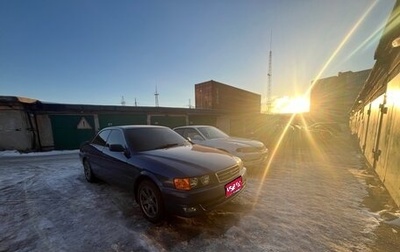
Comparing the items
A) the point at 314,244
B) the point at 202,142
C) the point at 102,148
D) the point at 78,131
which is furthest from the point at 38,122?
the point at 314,244

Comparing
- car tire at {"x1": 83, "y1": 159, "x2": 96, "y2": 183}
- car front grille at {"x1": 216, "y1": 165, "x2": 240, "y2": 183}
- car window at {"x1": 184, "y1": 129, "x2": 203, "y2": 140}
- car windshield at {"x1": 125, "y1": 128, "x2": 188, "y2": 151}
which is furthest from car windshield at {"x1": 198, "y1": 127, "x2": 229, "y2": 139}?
car tire at {"x1": 83, "y1": 159, "x2": 96, "y2": 183}

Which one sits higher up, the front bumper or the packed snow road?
the front bumper

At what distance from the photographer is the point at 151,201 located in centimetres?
307

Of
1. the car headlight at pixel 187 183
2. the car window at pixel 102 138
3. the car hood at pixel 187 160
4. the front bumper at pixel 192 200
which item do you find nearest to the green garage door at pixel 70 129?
the car window at pixel 102 138

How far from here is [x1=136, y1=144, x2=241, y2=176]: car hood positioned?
2.87m

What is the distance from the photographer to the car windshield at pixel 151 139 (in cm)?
373

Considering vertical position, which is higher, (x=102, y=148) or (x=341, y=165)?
(x=102, y=148)

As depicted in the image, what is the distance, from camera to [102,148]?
4.49m

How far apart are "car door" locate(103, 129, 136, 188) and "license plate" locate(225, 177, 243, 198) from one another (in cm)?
159

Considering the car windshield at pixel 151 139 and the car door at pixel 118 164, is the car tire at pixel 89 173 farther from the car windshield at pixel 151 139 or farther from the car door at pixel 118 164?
the car windshield at pixel 151 139

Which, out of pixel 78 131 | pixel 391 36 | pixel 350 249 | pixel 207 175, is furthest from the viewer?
pixel 78 131

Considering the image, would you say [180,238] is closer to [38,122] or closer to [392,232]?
[392,232]

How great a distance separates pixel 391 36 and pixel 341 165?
479 cm

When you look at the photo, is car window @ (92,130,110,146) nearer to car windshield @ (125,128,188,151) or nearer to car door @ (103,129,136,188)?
car door @ (103,129,136,188)
